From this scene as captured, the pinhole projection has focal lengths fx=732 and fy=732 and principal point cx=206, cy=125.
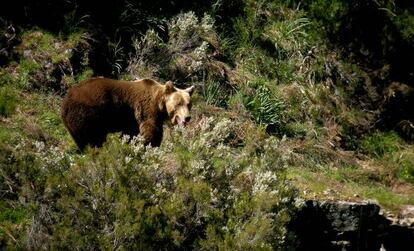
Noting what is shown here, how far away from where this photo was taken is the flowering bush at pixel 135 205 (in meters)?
7.61

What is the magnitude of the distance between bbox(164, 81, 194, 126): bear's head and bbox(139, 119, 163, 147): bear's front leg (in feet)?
0.79

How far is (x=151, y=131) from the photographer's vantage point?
9.98 m

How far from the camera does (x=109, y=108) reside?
9695 millimetres

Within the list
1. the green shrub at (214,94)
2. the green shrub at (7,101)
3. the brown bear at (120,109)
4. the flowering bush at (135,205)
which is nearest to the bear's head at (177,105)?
the brown bear at (120,109)

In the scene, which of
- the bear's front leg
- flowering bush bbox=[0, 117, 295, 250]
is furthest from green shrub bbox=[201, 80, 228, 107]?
flowering bush bbox=[0, 117, 295, 250]

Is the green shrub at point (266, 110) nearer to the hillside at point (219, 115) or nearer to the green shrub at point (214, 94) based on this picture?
the hillside at point (219, 115)

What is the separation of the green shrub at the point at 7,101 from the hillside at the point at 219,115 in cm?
2

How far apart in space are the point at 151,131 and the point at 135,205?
256 cm

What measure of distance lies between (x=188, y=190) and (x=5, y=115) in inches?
191

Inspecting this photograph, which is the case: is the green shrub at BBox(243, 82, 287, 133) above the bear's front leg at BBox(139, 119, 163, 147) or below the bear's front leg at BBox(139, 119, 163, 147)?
below

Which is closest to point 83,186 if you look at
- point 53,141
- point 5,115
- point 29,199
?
point 29,199

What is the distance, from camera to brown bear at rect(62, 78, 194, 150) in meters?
9.41

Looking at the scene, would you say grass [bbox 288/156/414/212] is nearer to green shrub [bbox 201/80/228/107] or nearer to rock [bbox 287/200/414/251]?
rock [bbox 287/200/414/251]

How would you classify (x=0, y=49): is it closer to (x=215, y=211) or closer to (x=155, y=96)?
(x=155, y=96)
